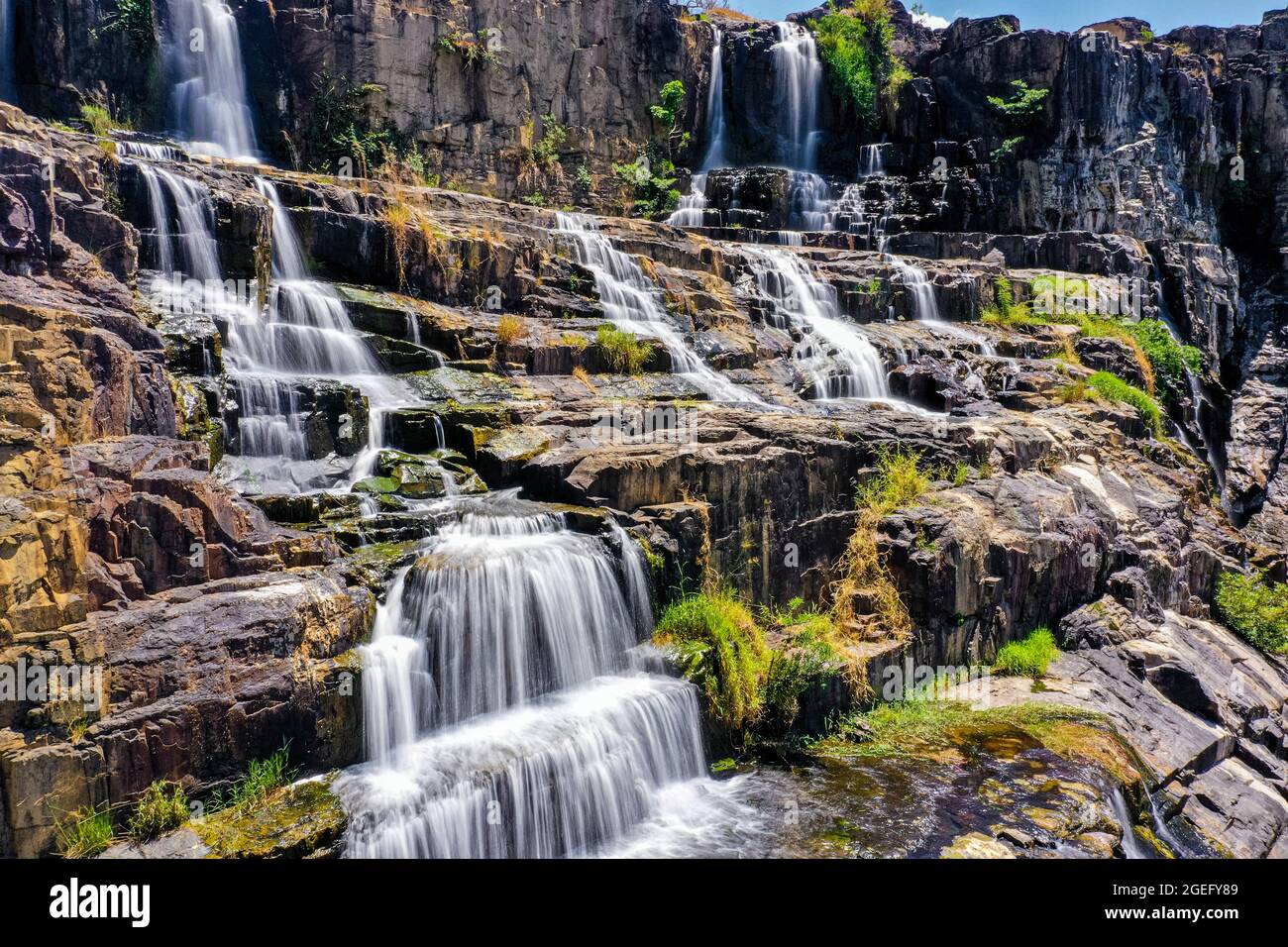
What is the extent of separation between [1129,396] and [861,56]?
595 inches

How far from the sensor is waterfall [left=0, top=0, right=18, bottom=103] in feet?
50.8

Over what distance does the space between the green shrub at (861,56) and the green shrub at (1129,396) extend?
13412mm

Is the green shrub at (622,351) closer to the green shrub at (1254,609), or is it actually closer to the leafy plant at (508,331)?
the leafy plant at (508,331)

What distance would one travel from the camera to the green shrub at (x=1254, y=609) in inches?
442

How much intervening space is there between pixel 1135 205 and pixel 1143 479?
13.0 metres

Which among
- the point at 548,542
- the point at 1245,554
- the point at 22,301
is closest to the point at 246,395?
the point at 22,301

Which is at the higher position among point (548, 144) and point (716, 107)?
point (716, 107)

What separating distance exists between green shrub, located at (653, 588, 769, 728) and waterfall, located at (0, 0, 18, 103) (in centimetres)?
1609

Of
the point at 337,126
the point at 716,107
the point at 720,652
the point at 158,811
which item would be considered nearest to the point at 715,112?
the point at 716,107

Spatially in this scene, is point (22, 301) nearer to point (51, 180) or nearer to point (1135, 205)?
point (51, 180)

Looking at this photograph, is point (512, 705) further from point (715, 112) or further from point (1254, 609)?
point (715, 112)

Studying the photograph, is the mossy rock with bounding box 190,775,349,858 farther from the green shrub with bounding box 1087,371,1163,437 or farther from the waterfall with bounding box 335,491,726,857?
the green shrub with bounding box 1087,371,1163,437

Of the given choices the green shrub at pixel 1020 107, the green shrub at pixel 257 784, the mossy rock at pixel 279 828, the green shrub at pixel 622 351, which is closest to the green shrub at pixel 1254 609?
the green shrub at pixel 622 351

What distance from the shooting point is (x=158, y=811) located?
4961mm
